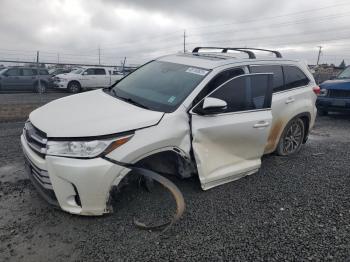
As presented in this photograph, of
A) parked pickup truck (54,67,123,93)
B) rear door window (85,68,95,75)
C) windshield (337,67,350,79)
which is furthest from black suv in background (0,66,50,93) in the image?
windshield (337,67,350,79)

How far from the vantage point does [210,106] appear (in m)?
3.35

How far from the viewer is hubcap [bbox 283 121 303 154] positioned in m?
5.27

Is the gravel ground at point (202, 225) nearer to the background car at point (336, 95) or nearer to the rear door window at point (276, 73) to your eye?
the rear door window at point (276, 73)

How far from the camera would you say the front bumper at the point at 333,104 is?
884 centimetres

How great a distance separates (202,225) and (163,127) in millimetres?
1107

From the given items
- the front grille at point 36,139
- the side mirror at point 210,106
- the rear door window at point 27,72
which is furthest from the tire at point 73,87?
the side mirror at point 210,106

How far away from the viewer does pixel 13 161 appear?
15.1 ft

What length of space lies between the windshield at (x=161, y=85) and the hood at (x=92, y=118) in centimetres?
21

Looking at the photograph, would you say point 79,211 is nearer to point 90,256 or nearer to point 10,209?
point 90,256

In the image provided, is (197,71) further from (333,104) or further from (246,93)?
(333,104)

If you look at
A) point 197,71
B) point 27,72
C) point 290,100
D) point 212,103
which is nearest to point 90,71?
point 27,72

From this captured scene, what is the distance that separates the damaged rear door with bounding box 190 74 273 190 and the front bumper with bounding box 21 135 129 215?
3.38 ft

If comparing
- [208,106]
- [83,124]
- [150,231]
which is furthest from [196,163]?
[83,124]

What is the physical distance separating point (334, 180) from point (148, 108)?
3.06m
